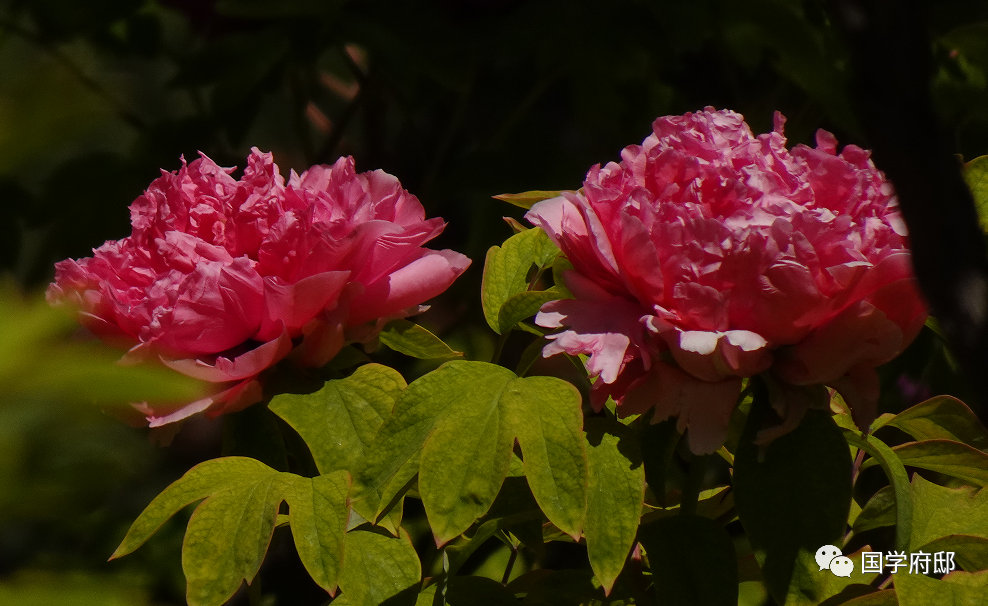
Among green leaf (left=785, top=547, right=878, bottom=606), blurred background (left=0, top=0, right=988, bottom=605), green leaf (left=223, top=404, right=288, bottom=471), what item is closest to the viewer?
green leaf (left=785, top=547, right=878, bottom=606)

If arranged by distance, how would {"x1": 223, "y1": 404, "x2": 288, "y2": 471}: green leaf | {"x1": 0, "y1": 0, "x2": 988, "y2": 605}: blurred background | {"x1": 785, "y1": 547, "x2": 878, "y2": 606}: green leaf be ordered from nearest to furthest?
{"x1": 785, "y1": 547, "x2": 878, "y2": 606}: green leaf < {"x1": 223, "y1": 404, "x2": 288, "y2": 471}: green leaf < {"x1": 0, "y1": 0, "x2": 988, "y2": 605}: blurred background

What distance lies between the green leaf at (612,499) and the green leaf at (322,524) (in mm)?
121

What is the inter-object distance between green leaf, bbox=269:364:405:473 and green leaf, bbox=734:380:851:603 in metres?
0.19

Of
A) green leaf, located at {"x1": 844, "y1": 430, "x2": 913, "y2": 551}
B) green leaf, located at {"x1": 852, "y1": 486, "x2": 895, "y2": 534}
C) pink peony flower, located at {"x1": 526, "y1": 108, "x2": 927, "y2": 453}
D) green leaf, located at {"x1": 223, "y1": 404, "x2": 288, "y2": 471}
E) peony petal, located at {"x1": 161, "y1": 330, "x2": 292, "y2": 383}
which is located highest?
pink peony flower, located at {"x1": 526, "y1": 108, "x2": 927, "y2": 453}

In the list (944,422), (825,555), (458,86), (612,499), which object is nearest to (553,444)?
(612,499)

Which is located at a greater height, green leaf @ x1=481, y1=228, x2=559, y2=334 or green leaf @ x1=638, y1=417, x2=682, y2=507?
green leaf @ x1=481, y1=228, x2=559, y2=334

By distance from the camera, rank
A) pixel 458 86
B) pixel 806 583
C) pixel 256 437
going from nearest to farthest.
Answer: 1. pixel 806 583
2. pixel 256 437
3. pixel 458 86

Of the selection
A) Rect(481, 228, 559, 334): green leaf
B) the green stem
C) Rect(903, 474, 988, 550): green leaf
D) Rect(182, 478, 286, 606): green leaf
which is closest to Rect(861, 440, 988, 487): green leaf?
Rect(903, 474, 988, 550): green leaf

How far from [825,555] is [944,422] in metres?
0.16

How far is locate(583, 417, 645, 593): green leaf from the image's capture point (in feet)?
1.42

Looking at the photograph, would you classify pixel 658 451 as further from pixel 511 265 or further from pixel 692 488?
pixel 511 265

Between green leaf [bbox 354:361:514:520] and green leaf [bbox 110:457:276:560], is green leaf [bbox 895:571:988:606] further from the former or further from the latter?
green leaf [bbox 110:457:276:560]

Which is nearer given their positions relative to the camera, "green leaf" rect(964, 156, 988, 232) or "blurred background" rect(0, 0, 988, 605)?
"green leaf" rect(964, 156, 988, 232)

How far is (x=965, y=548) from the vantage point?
482mm
